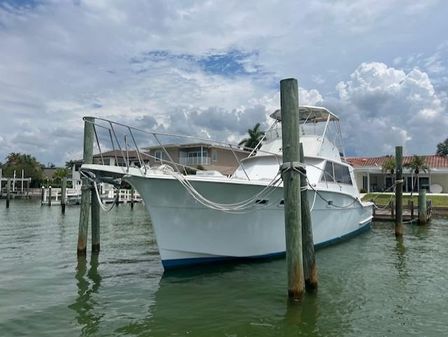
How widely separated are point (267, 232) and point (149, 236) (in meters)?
8.47

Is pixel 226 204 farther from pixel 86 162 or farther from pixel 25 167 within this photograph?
pixel 25 167

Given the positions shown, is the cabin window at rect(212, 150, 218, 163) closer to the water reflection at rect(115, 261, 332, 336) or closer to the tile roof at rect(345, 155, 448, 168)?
the tile roof at rect(345, 155, 448, 168)

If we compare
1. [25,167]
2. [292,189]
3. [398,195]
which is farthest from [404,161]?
[25,167]

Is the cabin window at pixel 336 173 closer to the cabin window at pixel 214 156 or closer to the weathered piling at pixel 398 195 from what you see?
the weathered piling at pixel 398 195

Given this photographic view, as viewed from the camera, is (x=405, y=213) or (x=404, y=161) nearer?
(x=405, y=213)

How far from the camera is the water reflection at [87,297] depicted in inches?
300

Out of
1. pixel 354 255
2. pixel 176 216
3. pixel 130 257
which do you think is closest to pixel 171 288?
pixel 176 216

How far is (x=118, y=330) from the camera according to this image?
24.2 ft

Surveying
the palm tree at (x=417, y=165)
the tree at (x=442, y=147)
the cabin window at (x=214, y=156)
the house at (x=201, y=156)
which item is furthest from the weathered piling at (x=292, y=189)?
the tree at (x=442, y=147)

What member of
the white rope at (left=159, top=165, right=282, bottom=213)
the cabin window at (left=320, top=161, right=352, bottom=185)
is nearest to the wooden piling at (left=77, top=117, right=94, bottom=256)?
the white rope at (left=159, top=165, right=282, bottom=213)

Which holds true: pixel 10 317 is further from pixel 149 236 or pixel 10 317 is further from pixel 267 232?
pixel 149 236

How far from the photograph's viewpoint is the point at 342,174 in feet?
53.2

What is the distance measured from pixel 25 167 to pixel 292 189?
76.8 m

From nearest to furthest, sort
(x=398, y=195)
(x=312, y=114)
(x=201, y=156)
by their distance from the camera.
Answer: (x=312, y=114)
(x=398, y=195)
(x=201, y=156)
